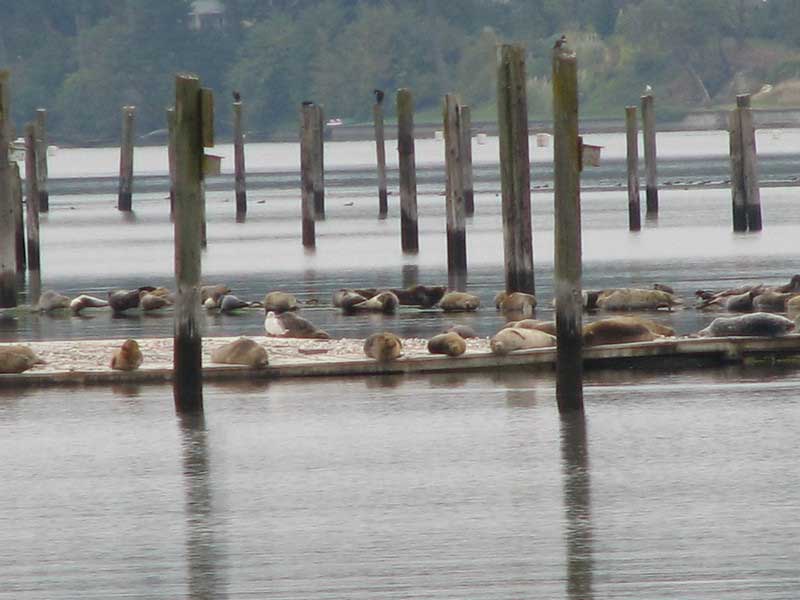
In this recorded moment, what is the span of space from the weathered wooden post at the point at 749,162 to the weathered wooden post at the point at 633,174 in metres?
2.25

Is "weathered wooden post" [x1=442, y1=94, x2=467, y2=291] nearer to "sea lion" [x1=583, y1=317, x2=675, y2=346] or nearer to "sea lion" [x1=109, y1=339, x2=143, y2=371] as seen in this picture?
"sea lion" [x1=583, y1=317, x2=675, y2=346]

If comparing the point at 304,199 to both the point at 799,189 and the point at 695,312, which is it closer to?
the point at 695,312

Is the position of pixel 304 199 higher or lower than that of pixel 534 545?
higher

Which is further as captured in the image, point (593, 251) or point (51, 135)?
point (51, 135)

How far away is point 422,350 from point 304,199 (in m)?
20.1

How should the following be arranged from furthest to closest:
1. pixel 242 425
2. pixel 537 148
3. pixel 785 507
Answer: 1. pixel 537 148
2. pixel 242 425
3. pixel 785 507

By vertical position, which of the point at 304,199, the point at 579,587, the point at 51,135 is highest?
the point at 51,135

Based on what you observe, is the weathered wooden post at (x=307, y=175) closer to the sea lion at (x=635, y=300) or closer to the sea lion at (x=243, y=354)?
the sea lion at (x=635, y=300)

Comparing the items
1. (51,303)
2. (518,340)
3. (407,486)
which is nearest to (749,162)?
(51,303)

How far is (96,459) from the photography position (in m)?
13.7

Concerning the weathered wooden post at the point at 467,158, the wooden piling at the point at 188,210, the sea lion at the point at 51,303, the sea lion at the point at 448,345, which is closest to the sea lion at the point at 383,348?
the sea lion at the point at 448,345

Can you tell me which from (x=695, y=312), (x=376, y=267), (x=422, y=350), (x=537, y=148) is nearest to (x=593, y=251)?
(x=376, y=267)

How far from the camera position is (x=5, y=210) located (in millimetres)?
22734

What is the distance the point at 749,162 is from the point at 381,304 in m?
13.3
